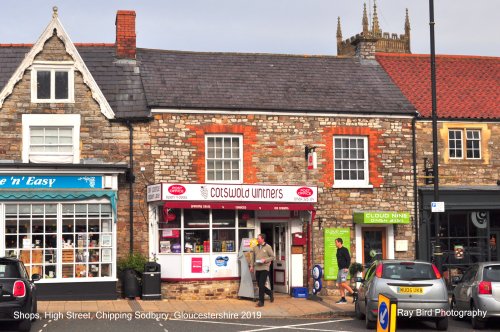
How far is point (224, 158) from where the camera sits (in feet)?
87.7

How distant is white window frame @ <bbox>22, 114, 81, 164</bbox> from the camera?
25.2 metres

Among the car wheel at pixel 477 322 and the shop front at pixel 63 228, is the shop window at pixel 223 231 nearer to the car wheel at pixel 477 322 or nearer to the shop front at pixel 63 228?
the shop front at pixel 63 228

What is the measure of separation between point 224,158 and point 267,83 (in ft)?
11.2

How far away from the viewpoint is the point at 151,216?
2581cm

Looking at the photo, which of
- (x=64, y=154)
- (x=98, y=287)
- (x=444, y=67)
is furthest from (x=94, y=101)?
(x=444, y=67)

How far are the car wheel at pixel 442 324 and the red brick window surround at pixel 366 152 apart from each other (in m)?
9.23

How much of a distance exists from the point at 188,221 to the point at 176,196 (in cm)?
125

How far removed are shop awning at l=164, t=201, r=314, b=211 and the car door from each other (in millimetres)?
6378

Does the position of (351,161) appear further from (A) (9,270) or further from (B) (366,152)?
(A) (9,270)

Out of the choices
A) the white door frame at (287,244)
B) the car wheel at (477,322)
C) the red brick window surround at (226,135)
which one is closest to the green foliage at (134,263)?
the red brick window surround at (226,135)

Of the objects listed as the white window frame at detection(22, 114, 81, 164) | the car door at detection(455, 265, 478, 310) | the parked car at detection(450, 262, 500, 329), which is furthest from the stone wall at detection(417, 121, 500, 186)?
the white window frame at detection(22, 114, 81, 164)

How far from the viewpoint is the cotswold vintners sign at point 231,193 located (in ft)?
81.3

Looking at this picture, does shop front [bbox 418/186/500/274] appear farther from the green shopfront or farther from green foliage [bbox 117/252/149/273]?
green foliage [bbox 117/252/149/273]

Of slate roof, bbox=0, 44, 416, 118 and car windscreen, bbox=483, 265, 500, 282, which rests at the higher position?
slate roof, bbox=0, 44, 416, 118
